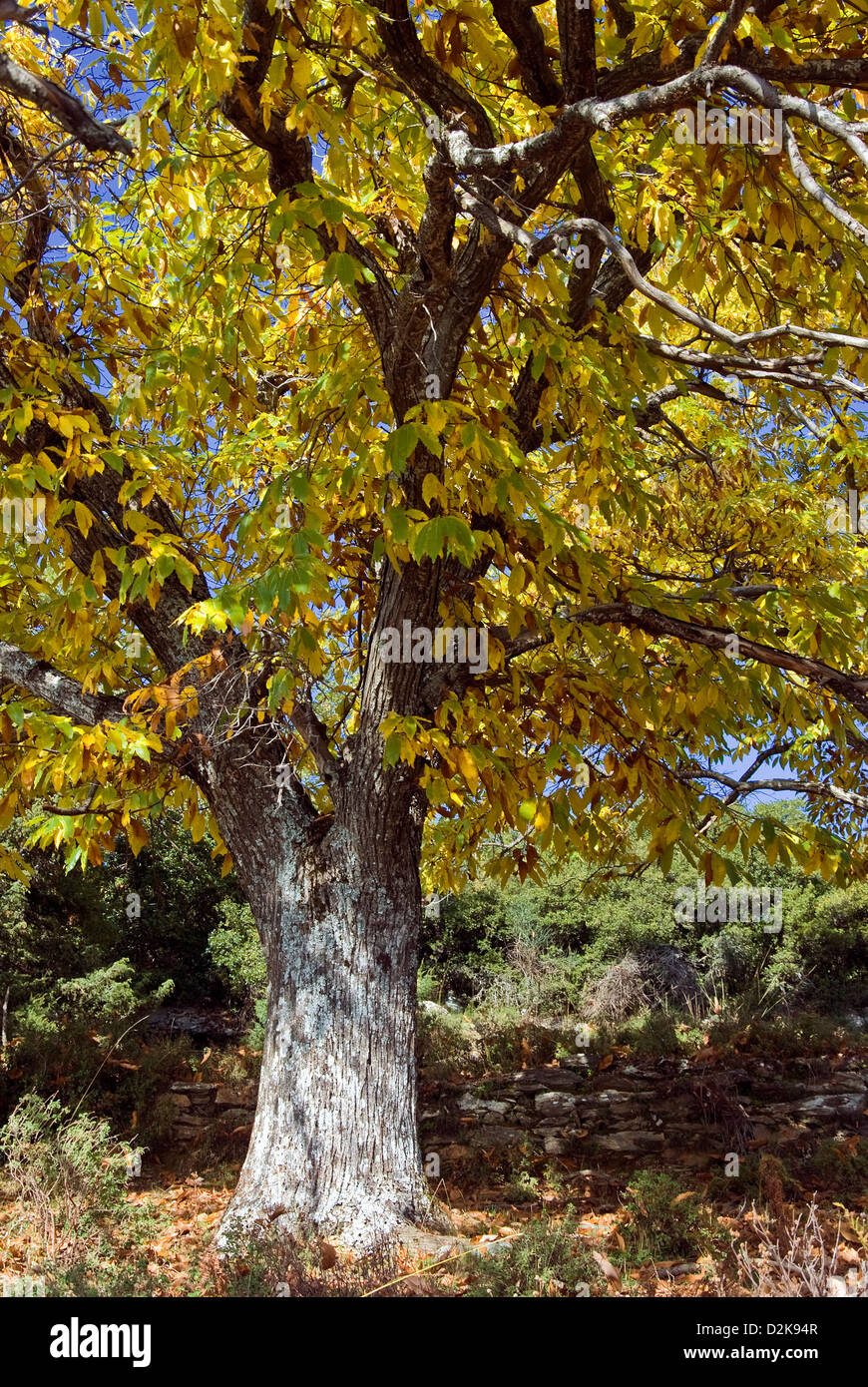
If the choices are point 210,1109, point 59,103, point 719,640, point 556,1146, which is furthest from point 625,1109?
point 59,103

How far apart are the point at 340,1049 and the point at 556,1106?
4.23 meters

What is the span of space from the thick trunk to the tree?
0.06ft

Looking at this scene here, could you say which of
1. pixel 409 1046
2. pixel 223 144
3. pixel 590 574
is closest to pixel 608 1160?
pixel 409 1046

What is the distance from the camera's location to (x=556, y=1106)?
858 centimetres

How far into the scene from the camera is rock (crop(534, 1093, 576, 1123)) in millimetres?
8492

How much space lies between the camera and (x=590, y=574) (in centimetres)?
468

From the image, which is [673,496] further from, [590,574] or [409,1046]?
[409,1046]

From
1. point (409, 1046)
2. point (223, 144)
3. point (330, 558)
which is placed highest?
point (223, 144)

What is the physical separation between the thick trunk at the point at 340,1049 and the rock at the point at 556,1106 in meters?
3.79

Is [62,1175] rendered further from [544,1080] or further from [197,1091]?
[544,1080]

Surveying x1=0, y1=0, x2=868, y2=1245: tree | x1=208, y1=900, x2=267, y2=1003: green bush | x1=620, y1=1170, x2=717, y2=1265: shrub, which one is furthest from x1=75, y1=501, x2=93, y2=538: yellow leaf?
x1=208, y1=900, x2=267, y2=1003: green bush

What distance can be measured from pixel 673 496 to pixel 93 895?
712 centimetres

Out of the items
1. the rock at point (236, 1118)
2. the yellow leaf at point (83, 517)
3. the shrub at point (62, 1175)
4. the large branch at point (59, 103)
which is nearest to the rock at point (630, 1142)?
the rock at point (236, 1118)
